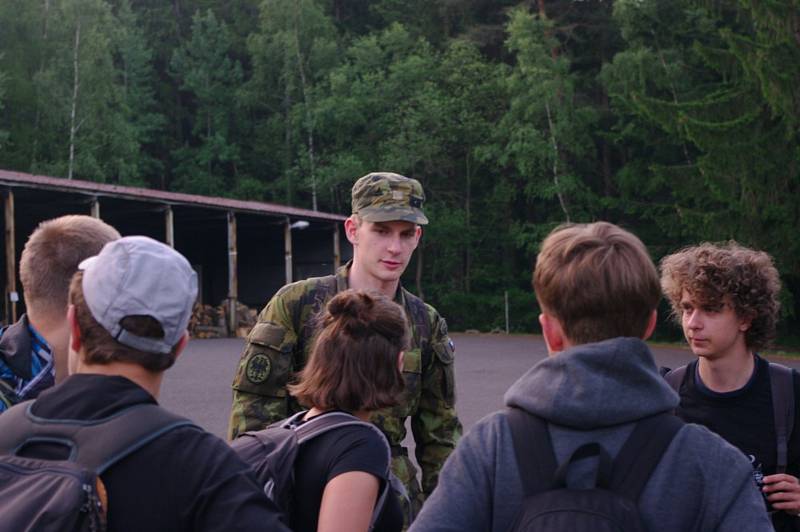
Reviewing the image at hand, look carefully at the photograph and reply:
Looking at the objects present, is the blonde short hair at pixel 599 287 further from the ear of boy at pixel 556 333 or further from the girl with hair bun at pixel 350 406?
the girl with hair bun at pixel 350 406

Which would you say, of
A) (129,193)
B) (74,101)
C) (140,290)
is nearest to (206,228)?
(129,193)

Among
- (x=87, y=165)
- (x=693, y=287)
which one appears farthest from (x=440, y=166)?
(x=693, y=287)

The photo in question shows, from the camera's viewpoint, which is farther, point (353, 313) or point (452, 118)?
point (452, 118)

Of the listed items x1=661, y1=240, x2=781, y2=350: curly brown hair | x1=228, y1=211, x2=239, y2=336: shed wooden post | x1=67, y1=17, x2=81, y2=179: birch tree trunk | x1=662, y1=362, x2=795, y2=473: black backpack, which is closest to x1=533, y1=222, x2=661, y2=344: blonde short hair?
x1=662, y1=362, x2=795, y2=473: black backpack

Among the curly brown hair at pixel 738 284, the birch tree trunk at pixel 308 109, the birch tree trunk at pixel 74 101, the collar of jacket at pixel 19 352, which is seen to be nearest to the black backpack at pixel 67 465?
the collar of jacket at pixel 19 352

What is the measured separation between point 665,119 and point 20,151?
109 feet

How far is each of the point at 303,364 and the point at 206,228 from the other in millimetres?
38524

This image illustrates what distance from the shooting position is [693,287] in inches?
153

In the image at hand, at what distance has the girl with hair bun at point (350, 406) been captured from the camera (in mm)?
2867

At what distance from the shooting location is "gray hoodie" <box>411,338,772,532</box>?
220 centimetres

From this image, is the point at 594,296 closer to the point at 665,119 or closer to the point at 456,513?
the point at 456,513

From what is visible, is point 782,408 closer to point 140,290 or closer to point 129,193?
point 140,290

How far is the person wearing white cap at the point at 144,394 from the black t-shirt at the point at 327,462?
650 millimetres

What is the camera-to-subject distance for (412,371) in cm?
415
